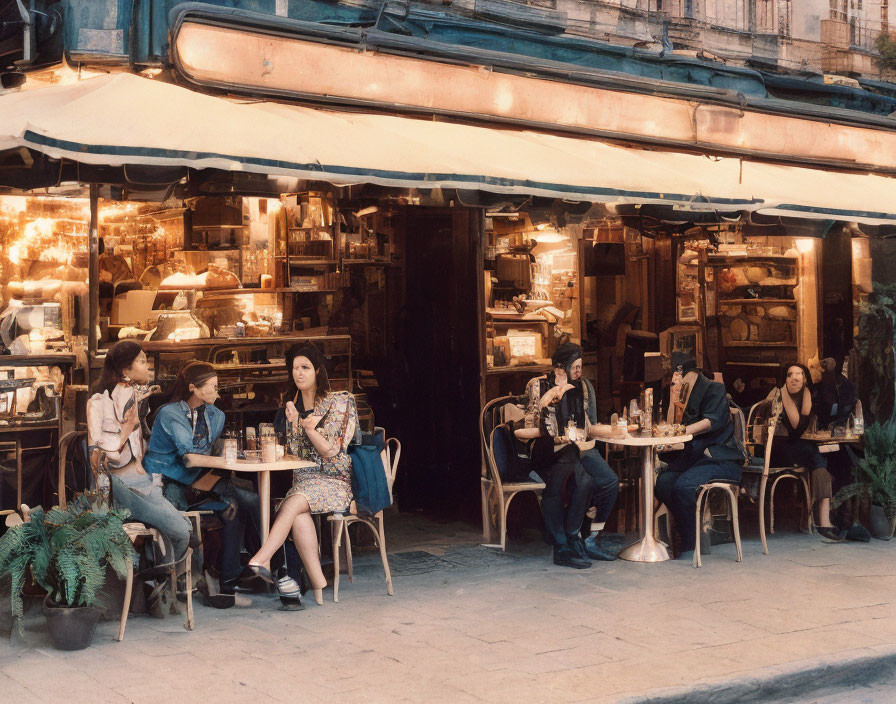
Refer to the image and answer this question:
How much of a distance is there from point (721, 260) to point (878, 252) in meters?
2.12

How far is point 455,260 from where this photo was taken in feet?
31.9

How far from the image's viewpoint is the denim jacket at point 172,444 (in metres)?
6.80

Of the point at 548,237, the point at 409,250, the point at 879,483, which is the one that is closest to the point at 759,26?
the point at 548,237

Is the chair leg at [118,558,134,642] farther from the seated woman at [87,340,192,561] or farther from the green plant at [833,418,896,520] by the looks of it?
the green plant at [833,418,896,520]

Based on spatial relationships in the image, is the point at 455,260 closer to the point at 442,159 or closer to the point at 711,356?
the point at 442,159

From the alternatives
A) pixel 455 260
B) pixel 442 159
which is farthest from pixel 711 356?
pixel 442 159

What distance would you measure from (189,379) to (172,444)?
0.41 meters

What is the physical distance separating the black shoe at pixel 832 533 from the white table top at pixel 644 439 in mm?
1723

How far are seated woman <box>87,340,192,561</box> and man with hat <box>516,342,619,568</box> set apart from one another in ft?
9.18

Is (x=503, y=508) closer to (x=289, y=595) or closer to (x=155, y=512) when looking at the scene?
(x=289, y=595)

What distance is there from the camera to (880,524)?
940 cm

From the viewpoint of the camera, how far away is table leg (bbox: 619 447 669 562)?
27.5 ft

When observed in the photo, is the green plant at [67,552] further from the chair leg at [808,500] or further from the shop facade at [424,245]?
the chair leg at [808,500]

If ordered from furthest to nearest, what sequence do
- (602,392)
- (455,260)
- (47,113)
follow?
(602,392), (455,260), (47,113)
